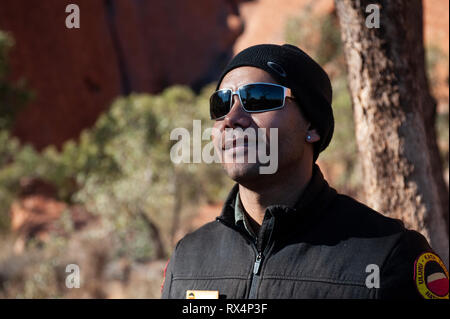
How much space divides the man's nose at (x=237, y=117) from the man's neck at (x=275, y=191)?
21 cm

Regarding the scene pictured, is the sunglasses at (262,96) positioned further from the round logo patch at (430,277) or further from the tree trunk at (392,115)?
the tree trunk at (392,115)

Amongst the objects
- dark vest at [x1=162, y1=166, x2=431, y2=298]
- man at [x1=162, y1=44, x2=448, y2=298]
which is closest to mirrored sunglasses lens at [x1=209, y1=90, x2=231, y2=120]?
man at [x1=162, y1=44, x2=448, y2=298]

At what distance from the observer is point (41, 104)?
22.2 m

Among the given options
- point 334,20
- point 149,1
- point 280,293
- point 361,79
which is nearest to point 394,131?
point 361,79

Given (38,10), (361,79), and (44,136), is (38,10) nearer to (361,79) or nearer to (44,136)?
(44,136)

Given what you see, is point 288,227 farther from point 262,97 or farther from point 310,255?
point 262,97

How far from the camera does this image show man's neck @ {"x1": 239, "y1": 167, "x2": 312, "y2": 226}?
1.74m

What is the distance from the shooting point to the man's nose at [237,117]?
1760 mm

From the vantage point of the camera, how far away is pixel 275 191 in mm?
1747

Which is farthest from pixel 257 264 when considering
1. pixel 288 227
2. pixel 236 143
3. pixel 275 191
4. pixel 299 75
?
pixel 299 75

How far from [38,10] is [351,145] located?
618 inches

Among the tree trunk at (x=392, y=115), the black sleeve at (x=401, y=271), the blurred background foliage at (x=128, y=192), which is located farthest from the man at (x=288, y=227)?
the blurred background foliage at (x=128, y=192)

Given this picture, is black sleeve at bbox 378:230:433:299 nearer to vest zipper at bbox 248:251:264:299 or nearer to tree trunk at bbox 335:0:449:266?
vest zipper at bbox 248:251:264:299

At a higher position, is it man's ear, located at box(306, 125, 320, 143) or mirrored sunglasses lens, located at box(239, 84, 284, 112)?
mirrored sunglasses lens, located at box(239, 84, 284, 112)
